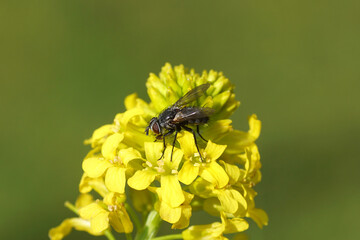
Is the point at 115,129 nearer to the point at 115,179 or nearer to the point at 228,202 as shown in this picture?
the point at 115,179

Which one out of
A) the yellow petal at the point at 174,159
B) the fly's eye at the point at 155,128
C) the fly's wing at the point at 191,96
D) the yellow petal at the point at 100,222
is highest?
the fly's wing at the point at 191,96

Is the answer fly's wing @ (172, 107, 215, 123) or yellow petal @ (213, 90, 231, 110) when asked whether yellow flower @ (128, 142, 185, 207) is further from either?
yellow petal @ (213, 90, 231, 110)

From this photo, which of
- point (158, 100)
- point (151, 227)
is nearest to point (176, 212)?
point (151, 227)

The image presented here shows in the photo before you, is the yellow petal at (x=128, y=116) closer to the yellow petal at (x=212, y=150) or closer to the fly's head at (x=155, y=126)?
the fly's head at (x=155, y=126)

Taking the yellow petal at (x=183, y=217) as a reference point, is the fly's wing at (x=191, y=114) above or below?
above

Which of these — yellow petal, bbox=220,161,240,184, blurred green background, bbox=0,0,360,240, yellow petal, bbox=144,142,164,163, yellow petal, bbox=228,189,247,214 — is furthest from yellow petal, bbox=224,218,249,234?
blurred green background, bbox=0,0,360,240

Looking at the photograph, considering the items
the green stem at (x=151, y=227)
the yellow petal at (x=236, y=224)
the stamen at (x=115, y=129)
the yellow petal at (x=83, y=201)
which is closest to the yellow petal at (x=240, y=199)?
the yellow petal at (x=236, y=224)
